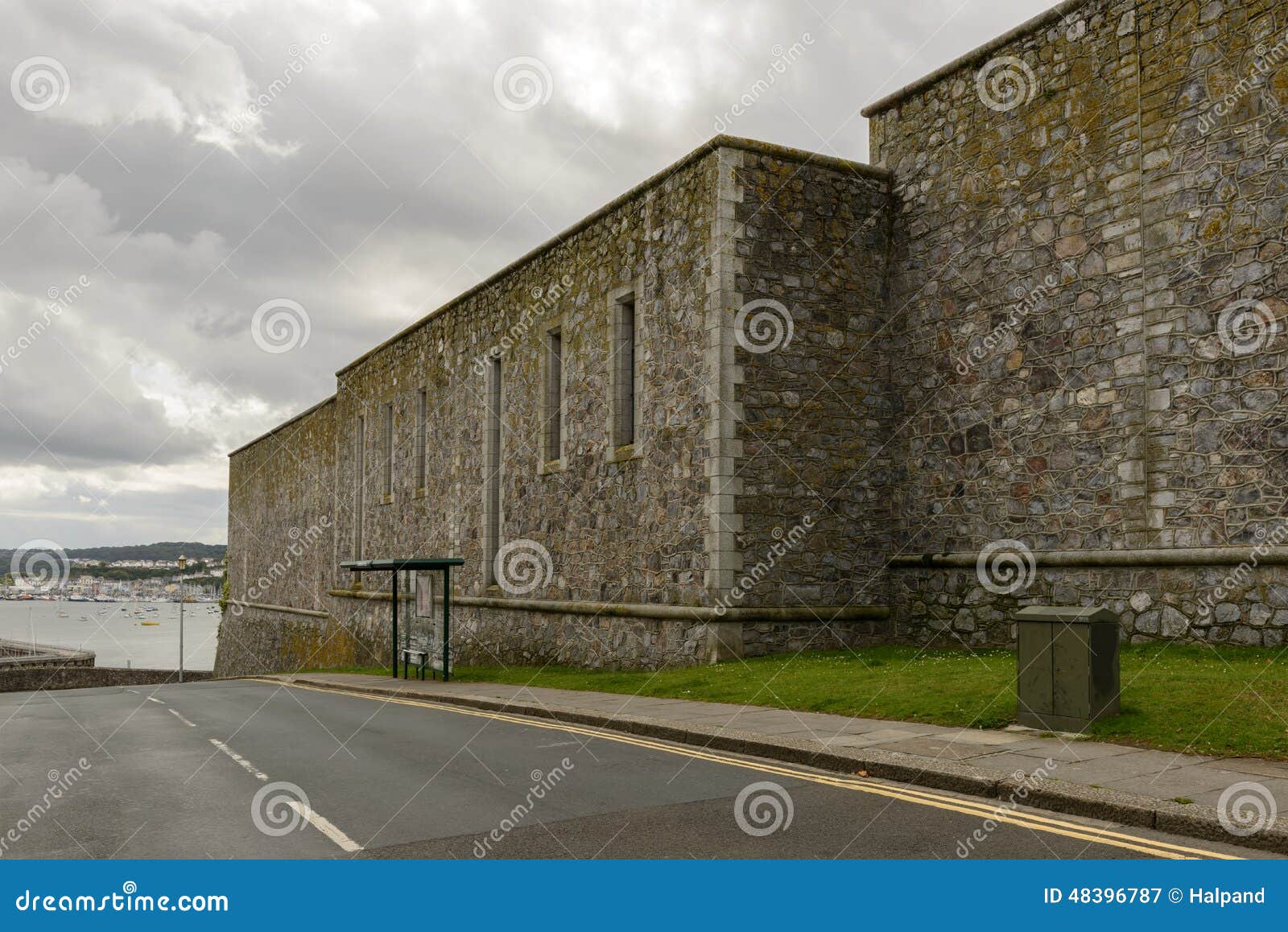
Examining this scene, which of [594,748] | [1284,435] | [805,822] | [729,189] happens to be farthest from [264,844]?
[729,189]

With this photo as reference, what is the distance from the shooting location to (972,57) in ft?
54.2

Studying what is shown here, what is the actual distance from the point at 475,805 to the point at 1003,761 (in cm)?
419

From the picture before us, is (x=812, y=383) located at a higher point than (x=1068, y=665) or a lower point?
higher

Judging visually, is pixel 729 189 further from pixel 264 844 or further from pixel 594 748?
pixel 264 844

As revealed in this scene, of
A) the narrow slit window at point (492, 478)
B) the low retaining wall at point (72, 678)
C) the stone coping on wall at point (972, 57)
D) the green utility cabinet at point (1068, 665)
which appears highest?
the stone coping on wall at point (972, 57)

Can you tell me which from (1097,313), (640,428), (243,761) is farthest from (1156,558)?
(243,761)

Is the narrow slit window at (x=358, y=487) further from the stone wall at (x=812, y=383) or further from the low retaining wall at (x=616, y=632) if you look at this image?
the stone wall at (x=812, y=383)

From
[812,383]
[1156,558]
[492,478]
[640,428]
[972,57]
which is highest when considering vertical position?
[972,57]

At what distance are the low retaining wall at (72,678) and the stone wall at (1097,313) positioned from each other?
831 inches

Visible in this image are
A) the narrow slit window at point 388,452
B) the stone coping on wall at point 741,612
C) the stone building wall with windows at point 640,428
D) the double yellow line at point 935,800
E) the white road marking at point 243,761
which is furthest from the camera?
the narrow slit window at point 388,452

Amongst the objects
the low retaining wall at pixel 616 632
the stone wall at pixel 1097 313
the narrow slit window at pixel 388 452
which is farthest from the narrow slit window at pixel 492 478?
the stone wall at pixel 1097 313

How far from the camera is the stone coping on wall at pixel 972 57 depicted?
15.0 metres

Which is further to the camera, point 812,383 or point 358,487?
point 358,487

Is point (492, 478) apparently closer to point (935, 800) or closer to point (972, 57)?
point (972, 57)
